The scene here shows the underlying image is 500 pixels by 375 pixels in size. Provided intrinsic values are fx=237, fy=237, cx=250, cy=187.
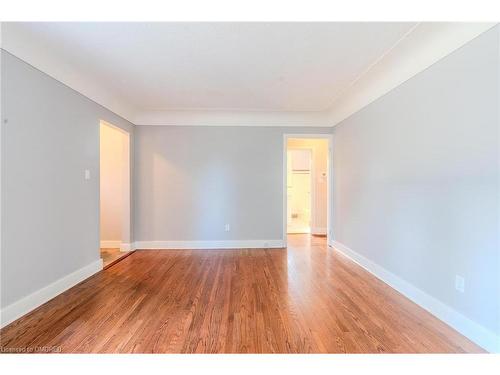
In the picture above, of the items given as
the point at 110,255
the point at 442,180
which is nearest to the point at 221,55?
the point at 442,180

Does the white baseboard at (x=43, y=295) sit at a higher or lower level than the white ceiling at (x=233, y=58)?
lower

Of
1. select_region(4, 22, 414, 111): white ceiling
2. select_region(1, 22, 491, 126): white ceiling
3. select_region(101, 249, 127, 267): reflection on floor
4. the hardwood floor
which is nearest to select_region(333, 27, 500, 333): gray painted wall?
select_region(1, 22, 491, 126): white ceiling

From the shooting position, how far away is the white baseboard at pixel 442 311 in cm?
164

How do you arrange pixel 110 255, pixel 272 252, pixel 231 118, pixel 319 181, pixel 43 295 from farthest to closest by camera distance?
1. pixel 319 181
2. pixel 231 118
3. pixel 272 252
4. pixel 110 255
5. pixel 43 295

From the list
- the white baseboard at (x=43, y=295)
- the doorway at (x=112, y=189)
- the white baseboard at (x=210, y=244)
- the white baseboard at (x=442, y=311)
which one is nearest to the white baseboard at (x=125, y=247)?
the doorway at (x=112, y=189)

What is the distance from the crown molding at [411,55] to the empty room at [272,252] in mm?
17

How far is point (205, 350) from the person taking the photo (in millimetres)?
1603

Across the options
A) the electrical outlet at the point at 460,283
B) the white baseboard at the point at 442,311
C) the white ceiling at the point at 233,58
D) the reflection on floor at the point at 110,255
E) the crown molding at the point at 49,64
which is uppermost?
the white ceiling at the point at 233,58

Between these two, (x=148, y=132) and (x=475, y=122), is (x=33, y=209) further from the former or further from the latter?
(x=475, y=122)

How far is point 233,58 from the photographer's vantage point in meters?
2.46

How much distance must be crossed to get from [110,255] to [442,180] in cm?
457

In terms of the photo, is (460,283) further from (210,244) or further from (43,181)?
(43,181)

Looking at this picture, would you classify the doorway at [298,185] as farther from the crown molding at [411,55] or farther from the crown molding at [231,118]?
the crown molding at [411,55]
